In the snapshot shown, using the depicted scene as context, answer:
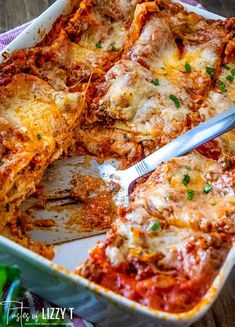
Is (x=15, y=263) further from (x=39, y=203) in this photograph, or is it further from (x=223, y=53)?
(x=223, y=53)

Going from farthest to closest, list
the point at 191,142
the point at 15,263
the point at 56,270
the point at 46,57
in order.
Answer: the point at 46,57 < the point at 191,142 < the point at 15,263 < the point at 56,270

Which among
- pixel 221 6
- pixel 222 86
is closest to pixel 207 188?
A: pixel 222 86

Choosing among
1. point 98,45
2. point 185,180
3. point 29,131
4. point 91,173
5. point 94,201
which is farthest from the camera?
point 98,45

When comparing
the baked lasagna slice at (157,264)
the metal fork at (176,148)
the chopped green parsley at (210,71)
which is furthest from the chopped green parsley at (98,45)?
the baked lasagna slice at (157,264)

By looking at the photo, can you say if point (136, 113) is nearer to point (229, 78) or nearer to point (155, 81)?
point (155, 81)

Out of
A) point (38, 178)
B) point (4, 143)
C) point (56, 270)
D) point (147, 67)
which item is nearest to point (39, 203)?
point (38, 178)

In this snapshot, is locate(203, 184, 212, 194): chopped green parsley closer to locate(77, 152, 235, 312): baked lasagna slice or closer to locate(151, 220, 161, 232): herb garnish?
locate(77, 152, 235, 312): baked lasagna slice
